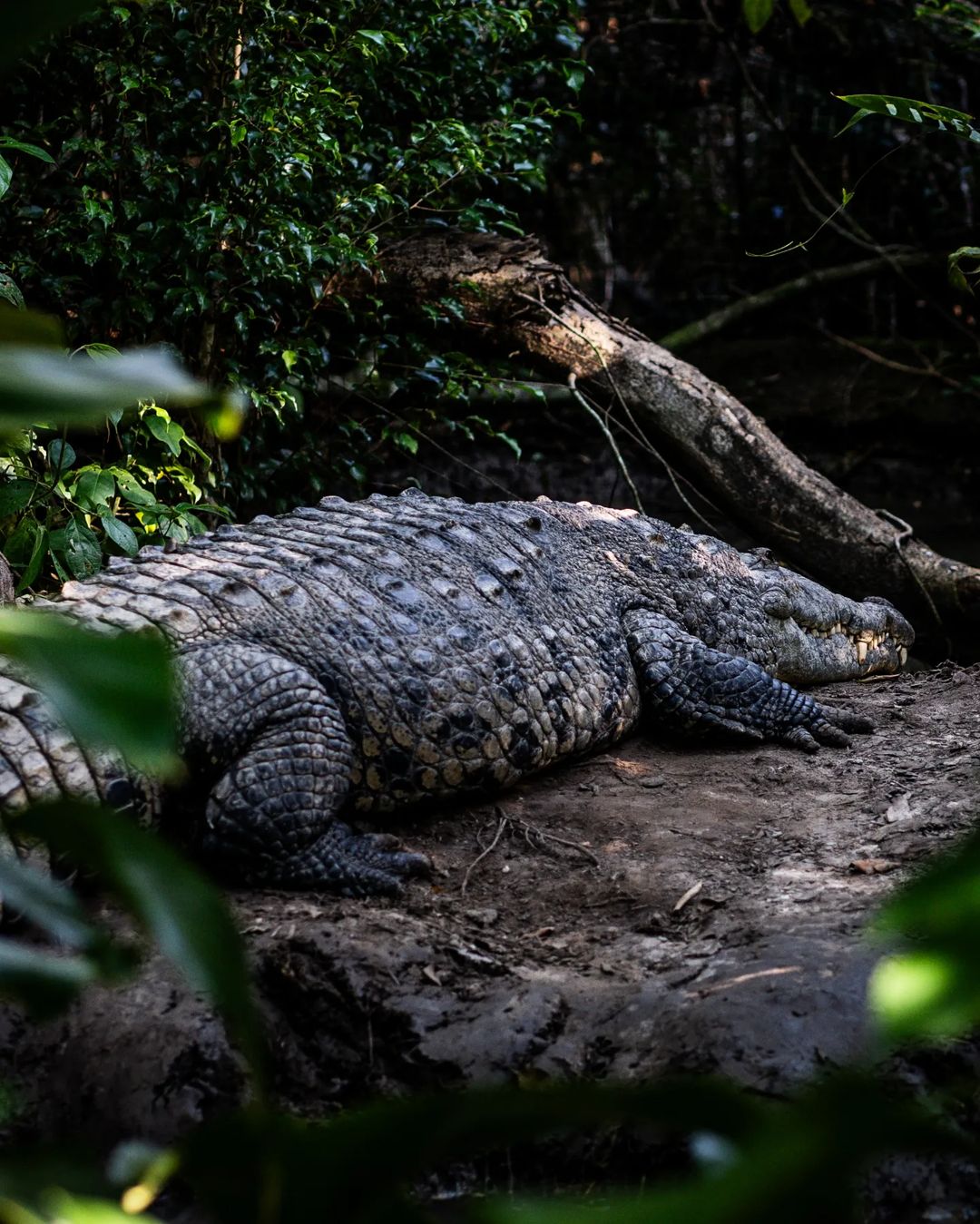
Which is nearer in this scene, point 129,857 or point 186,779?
point 129,857

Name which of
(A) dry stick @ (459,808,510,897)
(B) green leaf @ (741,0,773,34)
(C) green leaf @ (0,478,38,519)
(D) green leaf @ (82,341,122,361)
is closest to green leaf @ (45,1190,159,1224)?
(B) green leaf @ (741,0,773,34)

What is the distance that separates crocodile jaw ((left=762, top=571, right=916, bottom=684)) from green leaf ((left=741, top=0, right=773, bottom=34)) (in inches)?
141

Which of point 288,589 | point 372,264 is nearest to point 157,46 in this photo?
point 372,264

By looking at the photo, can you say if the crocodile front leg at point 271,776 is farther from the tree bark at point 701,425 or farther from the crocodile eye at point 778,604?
the tree bark at point 701,425

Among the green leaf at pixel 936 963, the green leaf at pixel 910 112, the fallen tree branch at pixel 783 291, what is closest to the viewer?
the green leaf at pixel 936 963

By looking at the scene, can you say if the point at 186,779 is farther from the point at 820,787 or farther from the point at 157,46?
the point at 157,46

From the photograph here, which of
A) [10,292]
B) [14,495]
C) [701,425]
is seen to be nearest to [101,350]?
[10,292]

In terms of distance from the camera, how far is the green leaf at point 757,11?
1167mm

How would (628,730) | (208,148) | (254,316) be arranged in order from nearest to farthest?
(628,730) → (208,148) → (254,316)

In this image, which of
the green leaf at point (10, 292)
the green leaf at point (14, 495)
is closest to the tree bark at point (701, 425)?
the green leaf at point (10, 292)

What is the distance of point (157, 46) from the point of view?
4688 mm

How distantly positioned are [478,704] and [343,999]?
43.6 inches

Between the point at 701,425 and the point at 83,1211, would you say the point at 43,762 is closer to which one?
the point at 83,1211

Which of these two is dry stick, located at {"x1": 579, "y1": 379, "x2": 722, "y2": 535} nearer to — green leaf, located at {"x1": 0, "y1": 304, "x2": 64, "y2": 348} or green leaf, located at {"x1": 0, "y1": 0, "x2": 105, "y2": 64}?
green leaf, located at {"x1": 0, "y1": 304, "x2": 64, "y2": 348}
